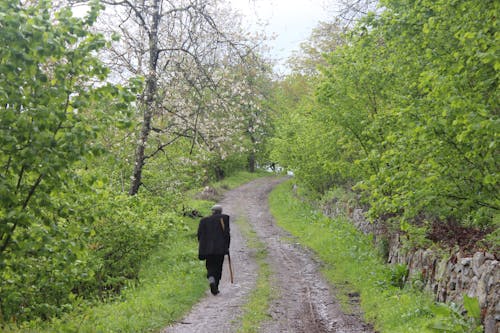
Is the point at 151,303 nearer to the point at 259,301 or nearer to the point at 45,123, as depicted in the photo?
the point at 259,301

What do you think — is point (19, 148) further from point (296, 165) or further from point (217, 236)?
point (296, 165)

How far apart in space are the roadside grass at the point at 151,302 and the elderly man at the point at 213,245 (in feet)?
1.76

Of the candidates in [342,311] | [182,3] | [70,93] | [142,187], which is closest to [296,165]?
[142,187]

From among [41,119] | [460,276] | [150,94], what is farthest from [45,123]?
[150,94]

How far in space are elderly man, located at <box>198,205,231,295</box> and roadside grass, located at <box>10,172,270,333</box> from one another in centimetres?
54

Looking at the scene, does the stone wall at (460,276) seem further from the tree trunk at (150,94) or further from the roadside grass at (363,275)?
the tree trunk at (150,94)

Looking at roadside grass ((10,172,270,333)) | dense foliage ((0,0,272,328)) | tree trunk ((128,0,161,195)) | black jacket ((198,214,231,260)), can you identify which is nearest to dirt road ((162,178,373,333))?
roadside grass ((10,172,270,333))

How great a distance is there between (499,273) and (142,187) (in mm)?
14572

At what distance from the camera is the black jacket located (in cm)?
1285

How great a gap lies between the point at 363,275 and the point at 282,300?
336 centimetres

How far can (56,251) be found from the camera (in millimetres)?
7570

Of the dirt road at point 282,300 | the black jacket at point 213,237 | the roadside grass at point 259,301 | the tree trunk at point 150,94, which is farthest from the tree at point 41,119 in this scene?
the tree trunk at point 150,94

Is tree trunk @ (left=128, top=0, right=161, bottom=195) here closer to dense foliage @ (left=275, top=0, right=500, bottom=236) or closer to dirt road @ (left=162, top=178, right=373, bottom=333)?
dirt road @ (left=162, top=178, right=373, bottom=333)

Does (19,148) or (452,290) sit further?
(452,290)
